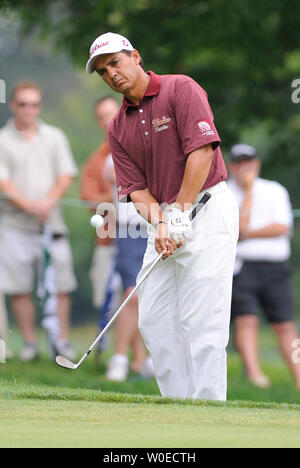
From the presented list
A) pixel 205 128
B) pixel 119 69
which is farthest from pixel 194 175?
pixel 119 69

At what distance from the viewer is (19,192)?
413 inches

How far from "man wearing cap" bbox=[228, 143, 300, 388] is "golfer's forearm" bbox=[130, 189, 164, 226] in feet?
12.2

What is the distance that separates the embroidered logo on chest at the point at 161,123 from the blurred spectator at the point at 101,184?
3.76 meters

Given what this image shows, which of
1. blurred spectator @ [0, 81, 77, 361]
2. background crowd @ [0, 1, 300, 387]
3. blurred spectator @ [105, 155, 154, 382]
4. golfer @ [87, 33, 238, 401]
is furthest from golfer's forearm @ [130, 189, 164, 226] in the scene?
blurred spectator @ [0, 81, 77, 361]

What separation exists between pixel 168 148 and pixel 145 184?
30 cm

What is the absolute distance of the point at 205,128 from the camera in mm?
6227

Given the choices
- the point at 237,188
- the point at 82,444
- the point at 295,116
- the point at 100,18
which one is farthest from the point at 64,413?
the point at 295,116

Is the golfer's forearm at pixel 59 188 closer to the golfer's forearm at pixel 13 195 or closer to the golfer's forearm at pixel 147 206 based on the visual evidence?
the golfer's forearm at pixel 13 195

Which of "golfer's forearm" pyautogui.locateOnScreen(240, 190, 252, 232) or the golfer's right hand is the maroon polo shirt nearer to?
the golfer's right hand

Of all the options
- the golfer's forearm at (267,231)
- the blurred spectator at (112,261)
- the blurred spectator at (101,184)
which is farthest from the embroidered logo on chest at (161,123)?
the golfer's forearm at (267,231)

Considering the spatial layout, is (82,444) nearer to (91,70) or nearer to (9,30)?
(91,70)

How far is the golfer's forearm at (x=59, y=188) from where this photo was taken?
10.4m

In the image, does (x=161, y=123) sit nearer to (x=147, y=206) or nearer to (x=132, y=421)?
(x=147, y=206)

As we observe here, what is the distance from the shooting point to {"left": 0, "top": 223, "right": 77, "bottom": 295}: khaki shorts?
34.9 ft
